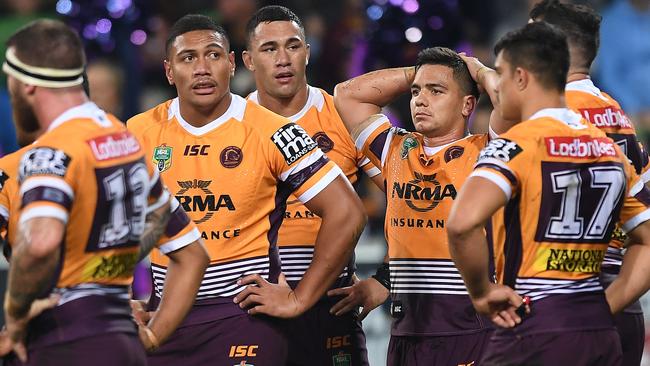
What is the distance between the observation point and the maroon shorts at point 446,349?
23.4 feet

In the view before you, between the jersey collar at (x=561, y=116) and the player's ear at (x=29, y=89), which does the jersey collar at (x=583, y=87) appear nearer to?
the jersey collar at (x=561, y=116)

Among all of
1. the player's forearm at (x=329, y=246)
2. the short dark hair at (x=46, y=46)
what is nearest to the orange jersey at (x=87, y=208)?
the short dark hair at (x=46, y=46)

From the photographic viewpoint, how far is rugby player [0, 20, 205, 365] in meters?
4.89

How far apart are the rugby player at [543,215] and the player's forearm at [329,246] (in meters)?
1.19

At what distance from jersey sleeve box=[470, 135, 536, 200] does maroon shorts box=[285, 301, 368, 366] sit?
2.40 metres

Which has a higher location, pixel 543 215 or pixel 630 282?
pixel 543 215

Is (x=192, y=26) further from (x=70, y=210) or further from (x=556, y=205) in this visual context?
(x=556, y=205)

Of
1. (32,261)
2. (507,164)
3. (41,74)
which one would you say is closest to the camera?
(32,261)

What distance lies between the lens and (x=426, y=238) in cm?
723

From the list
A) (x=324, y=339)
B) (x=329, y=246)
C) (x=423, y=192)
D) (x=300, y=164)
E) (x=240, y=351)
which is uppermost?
(x=300, y=164)

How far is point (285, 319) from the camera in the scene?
6.95m

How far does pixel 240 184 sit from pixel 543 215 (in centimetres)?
194

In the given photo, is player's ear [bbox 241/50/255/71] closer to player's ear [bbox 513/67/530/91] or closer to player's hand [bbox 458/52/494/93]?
player's hand [bbox 458/52/494/93]

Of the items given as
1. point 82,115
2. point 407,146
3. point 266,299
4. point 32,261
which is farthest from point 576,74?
point 32,261
